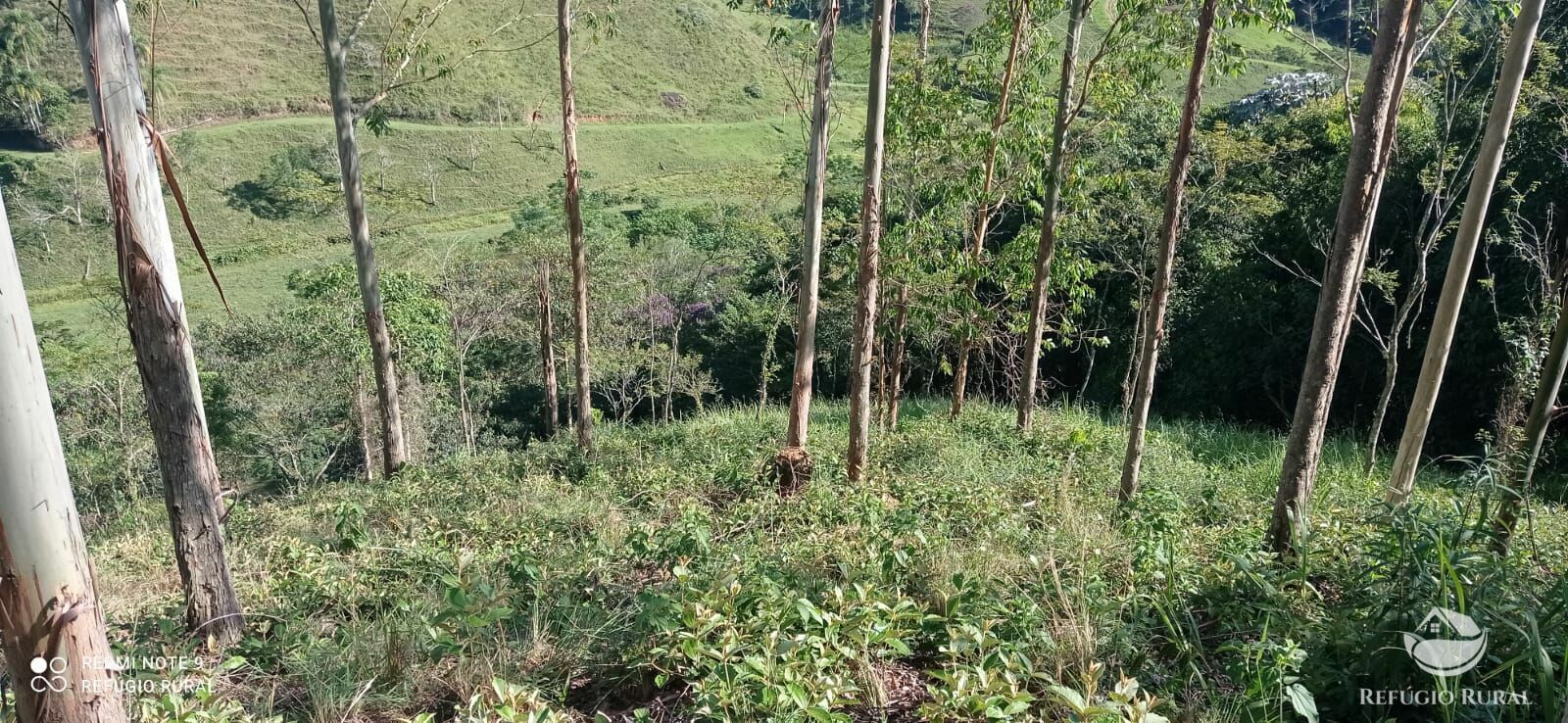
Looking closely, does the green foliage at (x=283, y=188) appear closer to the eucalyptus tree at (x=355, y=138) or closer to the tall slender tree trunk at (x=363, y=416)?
the tall slender tree trunk at (x=363, y=416)

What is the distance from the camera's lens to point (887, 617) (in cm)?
338

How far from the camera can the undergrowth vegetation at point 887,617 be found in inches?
112

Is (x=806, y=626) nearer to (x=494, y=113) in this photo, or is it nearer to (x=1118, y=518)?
(x=1118, y=518)

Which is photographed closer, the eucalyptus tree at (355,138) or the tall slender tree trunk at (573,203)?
the eucalyptus tree at (355,138)

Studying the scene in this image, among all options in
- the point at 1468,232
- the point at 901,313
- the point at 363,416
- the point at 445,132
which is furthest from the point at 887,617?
the point at 445,132

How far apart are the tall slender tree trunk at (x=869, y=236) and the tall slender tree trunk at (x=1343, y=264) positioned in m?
3.63

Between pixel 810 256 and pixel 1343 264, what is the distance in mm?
4345

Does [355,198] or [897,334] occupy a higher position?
[355,198]

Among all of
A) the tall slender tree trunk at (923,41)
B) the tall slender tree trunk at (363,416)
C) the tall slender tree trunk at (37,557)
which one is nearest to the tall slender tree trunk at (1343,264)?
the tall slender tree trunk at (37,557)

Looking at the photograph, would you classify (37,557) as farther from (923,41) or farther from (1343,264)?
(923,41)

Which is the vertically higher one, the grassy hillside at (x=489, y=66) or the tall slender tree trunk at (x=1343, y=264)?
the grassy hillside at (x=489, y=66)

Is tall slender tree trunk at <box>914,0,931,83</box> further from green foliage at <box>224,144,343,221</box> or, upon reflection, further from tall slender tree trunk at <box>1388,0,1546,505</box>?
green foliage at <box>224,144,343,221</box>

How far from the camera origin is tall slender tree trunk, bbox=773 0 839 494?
7.11m

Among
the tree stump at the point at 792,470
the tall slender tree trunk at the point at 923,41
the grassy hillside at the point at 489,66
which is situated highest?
the grassy hillside at the point at 489,66
